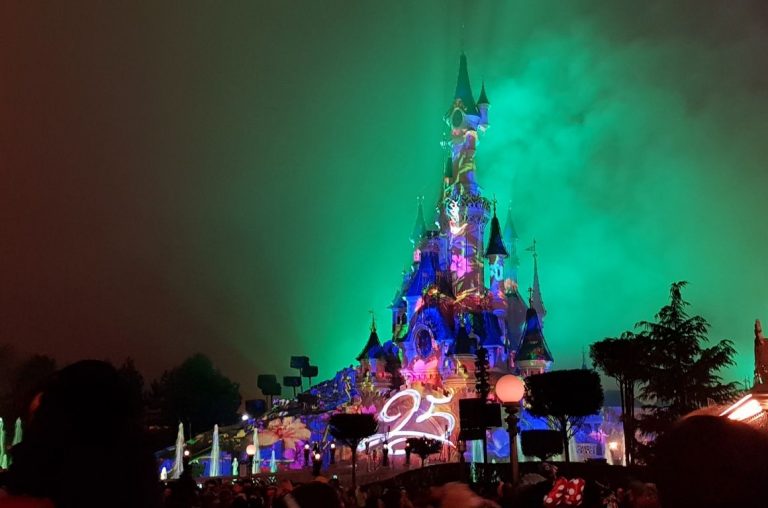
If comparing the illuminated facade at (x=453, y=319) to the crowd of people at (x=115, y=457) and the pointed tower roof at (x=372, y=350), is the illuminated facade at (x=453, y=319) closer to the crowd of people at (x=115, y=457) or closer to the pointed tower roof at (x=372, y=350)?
the pointed tower roof at (x=372, y=350)

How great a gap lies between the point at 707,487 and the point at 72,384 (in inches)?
84.5

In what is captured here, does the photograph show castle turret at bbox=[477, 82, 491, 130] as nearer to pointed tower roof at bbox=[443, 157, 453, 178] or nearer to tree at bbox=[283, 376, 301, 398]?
pointed tower roof at bbox=[443, 157, 453, 178]

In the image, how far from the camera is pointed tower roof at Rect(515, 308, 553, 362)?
50.4 m

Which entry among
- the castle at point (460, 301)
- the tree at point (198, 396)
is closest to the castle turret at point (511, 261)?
the castle at point (460, 301)

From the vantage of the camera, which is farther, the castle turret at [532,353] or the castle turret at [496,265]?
the castle turret at [496,265]

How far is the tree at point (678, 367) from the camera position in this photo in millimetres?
33500

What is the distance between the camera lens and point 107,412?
2336 millimetres

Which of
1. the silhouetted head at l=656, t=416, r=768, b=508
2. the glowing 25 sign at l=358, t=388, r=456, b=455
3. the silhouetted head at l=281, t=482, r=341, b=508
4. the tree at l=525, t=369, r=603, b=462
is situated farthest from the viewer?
the glowing 25 sign at l=358, t=388, r=456, b=455

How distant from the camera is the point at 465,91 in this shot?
203ft

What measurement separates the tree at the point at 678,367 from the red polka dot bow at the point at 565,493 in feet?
101

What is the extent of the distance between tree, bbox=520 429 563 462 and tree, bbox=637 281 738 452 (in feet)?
26.2

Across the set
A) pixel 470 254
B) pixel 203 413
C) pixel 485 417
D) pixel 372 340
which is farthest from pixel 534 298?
pixel 485 417

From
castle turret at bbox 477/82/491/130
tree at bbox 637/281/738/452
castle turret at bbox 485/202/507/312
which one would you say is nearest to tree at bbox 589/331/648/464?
tree at bbox 637/281/738/452

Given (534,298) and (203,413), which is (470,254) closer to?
(534,298)
